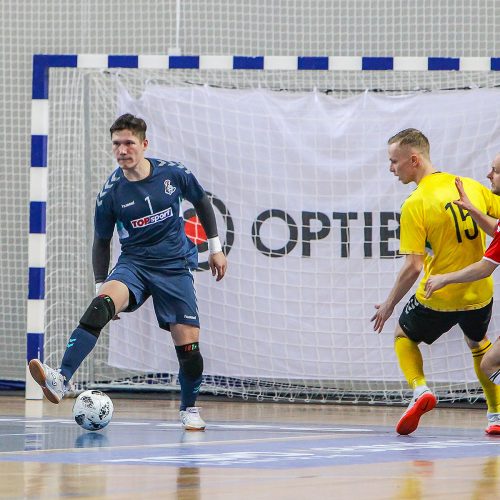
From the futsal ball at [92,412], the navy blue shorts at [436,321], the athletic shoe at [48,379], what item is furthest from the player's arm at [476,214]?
the athletic shoe at [48,379]

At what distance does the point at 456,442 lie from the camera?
591cm

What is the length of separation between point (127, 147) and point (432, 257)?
1.90 meters

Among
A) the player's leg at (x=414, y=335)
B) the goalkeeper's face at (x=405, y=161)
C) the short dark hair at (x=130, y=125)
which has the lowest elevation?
the player's leg at (x=414, y=335)

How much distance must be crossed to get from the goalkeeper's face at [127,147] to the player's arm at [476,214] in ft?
6.15

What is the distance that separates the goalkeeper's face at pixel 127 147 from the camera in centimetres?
720

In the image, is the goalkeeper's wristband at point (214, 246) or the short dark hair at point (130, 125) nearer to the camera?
the short dark hair at point (130, 125)

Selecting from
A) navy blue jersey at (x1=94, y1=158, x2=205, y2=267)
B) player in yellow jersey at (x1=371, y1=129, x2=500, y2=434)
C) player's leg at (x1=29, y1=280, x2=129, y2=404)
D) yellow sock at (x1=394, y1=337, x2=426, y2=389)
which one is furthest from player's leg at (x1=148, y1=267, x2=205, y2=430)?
yellow sock at (x1=394, y1=337, x2=426, y2=389)

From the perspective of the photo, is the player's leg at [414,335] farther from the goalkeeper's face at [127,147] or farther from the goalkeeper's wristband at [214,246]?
the goalkeeper's face at [127,147]

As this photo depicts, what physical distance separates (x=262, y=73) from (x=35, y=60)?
2.13 m

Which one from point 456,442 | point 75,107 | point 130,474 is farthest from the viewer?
point 75,107

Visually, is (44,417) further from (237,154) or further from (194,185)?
(237,154)

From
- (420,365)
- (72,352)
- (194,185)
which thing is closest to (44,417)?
(72,352)

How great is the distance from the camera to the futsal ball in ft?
21.3

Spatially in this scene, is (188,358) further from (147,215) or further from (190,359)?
(147,215)
